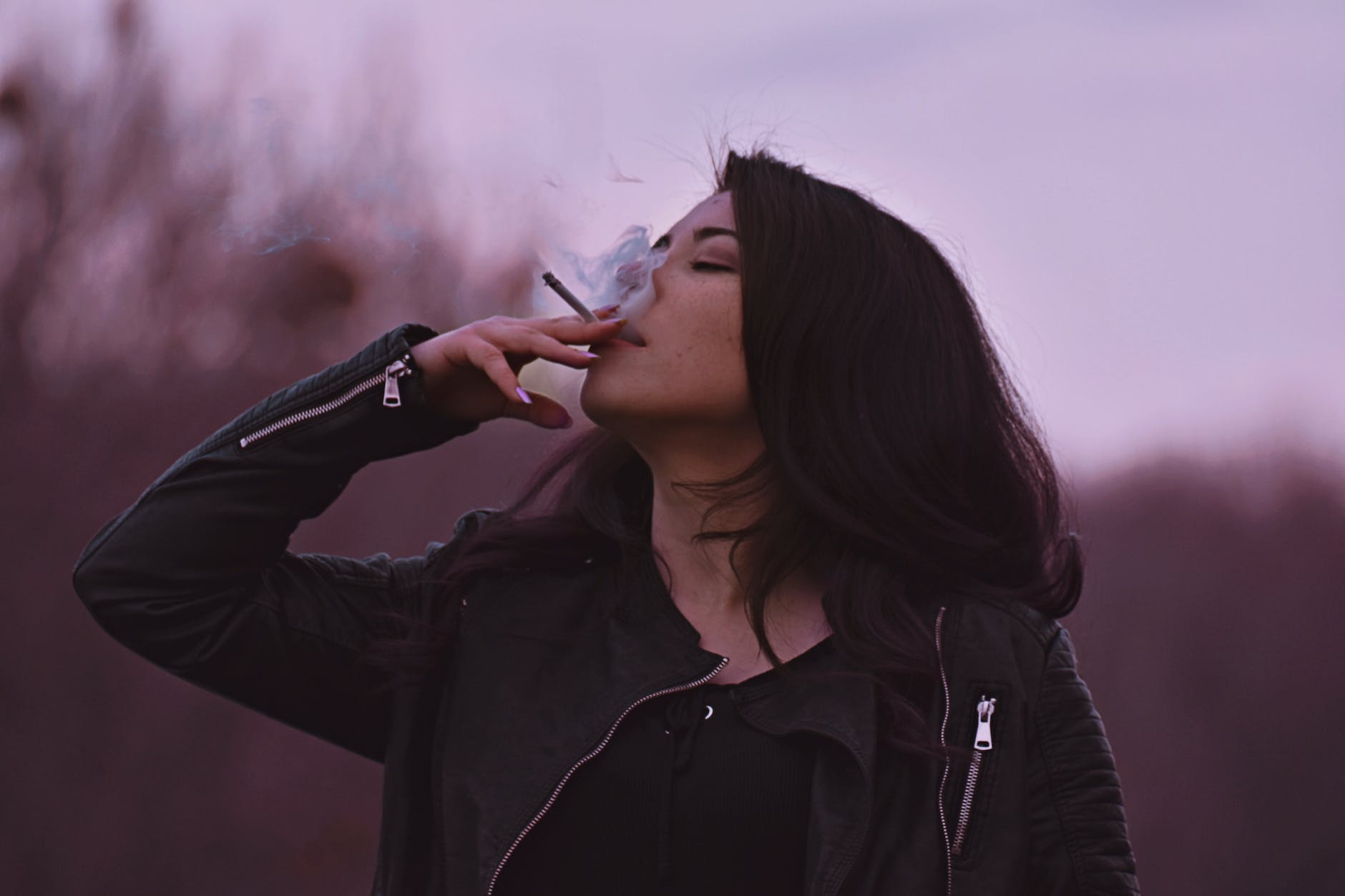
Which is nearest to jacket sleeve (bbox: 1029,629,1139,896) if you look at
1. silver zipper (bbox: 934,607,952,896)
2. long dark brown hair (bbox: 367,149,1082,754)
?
silver zipper (bbox: 934,607,952,896)

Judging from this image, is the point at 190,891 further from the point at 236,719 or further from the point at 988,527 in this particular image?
the point at 988,527

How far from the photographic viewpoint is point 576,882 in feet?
4.71

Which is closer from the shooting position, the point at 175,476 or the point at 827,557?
the point at 175,476

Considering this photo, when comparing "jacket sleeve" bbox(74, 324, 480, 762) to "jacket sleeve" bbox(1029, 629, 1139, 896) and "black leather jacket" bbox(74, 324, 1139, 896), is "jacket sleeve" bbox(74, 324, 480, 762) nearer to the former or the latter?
"black leather jacket" bbox(74, 324, 1139, 896)

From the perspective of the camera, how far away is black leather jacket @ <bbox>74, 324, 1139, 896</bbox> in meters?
1.40

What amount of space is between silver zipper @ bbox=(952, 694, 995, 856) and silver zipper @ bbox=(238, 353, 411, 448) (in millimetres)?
870

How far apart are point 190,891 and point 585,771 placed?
9.68 feet

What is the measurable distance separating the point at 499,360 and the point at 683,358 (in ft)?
0.83

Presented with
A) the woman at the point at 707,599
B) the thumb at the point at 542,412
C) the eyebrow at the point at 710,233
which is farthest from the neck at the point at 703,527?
the eyebrow at the point at 710,233

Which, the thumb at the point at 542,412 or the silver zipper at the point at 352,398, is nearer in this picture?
Answer: the silver zipper at the point at 352,398

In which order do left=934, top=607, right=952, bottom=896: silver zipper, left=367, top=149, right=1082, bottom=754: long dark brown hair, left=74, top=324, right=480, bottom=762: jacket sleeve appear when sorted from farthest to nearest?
left=367, top=149, right=1082, bottom=754: long dark brown hair → left=74, top=324, right=480, bottom=762: jacket sleeve → left=934, top=607, right=952, bottom=896: silver zipper

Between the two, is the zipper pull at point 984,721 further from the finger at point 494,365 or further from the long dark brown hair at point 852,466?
the finger at point 494,365

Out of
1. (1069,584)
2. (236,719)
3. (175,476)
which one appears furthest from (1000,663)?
(236,719)

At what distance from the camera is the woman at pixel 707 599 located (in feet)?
4.64
